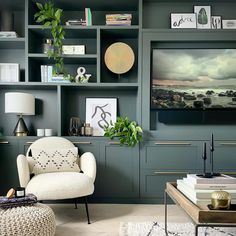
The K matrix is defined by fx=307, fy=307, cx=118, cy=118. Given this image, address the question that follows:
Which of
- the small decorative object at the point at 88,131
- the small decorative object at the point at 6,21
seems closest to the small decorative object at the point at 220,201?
the small decorative object at the point at 88,131

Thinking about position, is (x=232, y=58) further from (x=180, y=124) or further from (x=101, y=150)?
(x=101, y=150)

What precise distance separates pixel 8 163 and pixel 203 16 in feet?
9.29

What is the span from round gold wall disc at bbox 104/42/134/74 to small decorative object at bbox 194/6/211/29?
874mm

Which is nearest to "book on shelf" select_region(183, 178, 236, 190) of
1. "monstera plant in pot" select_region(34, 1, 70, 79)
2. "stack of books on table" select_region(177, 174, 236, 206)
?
"stack of books on table" select_region(177, 174, 236, 206)

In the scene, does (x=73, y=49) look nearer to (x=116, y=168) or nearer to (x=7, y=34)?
(x=7, y=34)

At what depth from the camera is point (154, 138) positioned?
344 centimetres

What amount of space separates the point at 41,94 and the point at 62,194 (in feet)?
5.42

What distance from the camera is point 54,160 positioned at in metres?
3.13

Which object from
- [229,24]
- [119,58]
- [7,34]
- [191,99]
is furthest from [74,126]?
[229,24]

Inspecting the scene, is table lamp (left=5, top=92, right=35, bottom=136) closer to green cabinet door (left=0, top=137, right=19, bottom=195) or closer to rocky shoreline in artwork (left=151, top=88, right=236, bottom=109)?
green cabinet door (left=0, top=137, right=19, bottom=195)

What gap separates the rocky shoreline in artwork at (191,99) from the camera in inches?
140

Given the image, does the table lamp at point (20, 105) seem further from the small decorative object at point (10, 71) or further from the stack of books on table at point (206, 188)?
the stack of books on table at point (206, 188)

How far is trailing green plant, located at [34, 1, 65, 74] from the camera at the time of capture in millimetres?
3422

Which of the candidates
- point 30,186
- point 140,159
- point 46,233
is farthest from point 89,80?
point 46,233
